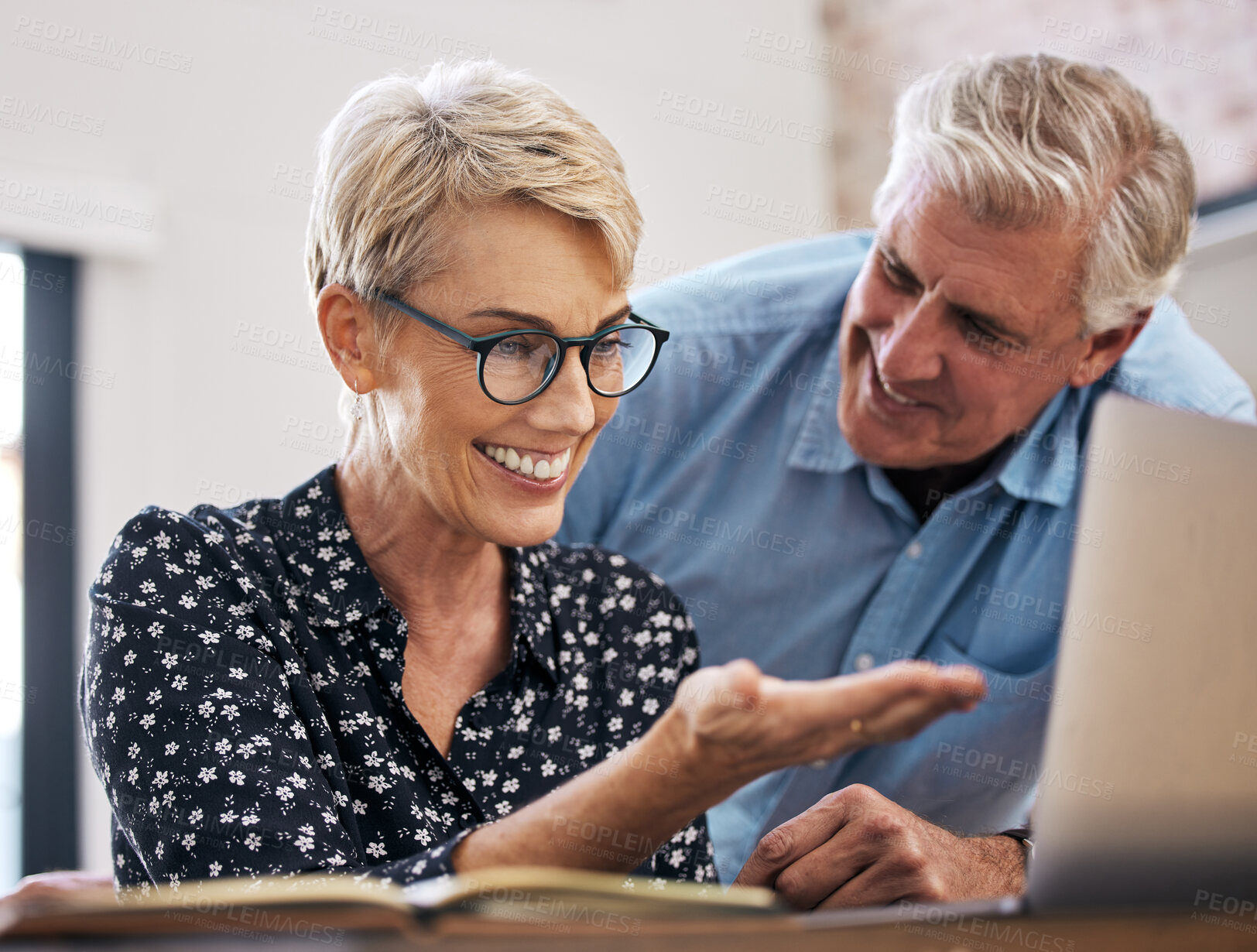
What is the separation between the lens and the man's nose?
1532 millimetres

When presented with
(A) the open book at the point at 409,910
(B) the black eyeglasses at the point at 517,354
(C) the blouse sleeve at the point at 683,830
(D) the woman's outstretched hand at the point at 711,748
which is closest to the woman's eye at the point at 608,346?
(B) the black eyeglasses at the point at 517,354

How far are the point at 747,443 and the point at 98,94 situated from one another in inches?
84.3

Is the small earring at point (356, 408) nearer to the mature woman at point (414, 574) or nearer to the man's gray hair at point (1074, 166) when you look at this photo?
the mature woman at point (414, 574)

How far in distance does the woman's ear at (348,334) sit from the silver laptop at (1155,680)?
0.80m

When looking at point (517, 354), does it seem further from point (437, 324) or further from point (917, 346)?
point (917, 346)

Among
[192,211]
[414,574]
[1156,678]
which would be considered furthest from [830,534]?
[192,211]

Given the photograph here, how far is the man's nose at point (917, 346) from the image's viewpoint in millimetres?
1532

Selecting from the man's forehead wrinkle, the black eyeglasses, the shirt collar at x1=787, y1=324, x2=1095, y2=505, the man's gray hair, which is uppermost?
the man's gray hair

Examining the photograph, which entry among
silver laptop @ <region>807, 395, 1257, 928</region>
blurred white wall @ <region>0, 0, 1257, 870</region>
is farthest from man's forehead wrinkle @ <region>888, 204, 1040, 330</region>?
blurred white wall @ <region>0, 0, 1257, 870</region>

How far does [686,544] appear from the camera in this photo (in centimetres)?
177

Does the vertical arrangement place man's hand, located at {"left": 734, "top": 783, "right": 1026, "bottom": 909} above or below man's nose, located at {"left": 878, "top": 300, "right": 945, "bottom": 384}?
below

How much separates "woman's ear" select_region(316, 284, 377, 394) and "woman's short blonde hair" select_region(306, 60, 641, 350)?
0.02m

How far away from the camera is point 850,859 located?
96 cm

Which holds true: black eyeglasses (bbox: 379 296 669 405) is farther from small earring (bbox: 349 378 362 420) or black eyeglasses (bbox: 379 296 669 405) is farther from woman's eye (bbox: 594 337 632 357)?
small earring (bbox: 349 378 362 420)
